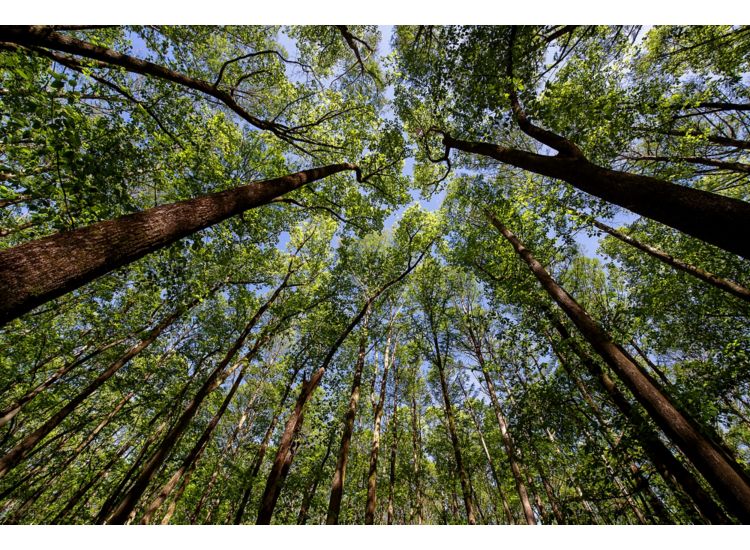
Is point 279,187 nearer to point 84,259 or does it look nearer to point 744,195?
point 84,259

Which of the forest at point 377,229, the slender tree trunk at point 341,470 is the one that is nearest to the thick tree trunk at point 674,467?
the forest at point 377,229

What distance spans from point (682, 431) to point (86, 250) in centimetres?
739

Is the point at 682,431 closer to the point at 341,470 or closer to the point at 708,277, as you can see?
the point at 708,277

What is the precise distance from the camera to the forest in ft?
Answer: 11.8

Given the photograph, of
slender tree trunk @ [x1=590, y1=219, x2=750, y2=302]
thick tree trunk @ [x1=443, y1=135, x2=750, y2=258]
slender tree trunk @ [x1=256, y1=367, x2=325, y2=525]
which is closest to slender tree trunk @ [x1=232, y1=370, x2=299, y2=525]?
slender tree trunk @ [x1=256, y1=367, x2=325, y2=525]

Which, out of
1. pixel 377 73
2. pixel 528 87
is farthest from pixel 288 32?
pixel 528 87

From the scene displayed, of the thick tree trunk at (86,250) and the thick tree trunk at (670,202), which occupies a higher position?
the thick tree trunk at (670,202)

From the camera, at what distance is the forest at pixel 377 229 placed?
3588 mm

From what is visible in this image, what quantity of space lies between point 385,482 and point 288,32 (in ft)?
65.2

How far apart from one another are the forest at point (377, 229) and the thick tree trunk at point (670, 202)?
2cm

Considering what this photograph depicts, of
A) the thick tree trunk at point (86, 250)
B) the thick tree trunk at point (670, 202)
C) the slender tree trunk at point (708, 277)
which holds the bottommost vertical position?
the thick tree trunk at point (86, 250)

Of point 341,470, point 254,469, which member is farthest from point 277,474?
point 254,469

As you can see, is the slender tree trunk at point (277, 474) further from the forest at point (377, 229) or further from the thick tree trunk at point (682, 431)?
the thick tree trunk at point (682, 431)
